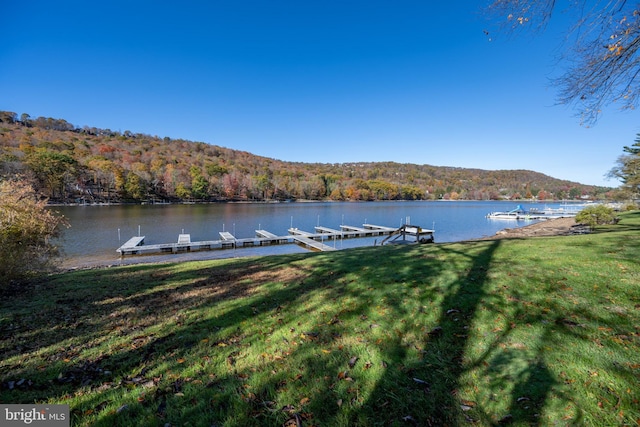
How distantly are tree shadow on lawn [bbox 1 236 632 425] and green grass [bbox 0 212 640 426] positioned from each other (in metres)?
0.02

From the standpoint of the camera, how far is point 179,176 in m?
84.7

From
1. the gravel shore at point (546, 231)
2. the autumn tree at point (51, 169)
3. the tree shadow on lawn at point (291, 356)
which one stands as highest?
the autumn tree at point (51, 169)

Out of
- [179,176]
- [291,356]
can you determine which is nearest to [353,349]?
[291,356]

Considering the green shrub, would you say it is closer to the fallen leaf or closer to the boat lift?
the boat lift

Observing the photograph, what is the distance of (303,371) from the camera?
311cm

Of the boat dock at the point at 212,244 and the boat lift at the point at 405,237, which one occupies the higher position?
the boat lift at the point at 405,237

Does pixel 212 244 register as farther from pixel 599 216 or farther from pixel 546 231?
pixel 599 216

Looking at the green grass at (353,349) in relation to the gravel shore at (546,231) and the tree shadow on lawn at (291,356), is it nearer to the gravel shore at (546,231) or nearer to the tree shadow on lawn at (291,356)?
the tree shadow on lawn at (291,356)

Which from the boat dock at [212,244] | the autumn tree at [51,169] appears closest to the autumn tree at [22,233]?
the boat dock at [212,244]

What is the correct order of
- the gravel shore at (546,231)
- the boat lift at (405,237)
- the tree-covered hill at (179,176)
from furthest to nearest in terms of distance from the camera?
the tree-covered hill at (179,176) < the gravel shore at (546,231) < the boat lift at (405,237)

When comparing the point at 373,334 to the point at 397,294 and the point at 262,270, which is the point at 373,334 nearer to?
the point at 397,294

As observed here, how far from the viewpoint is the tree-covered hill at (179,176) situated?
210 ft

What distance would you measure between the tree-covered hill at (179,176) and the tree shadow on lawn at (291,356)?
968 inches

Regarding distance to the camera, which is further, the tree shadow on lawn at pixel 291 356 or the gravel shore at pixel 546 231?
the gravel shore at pixel 546 231
